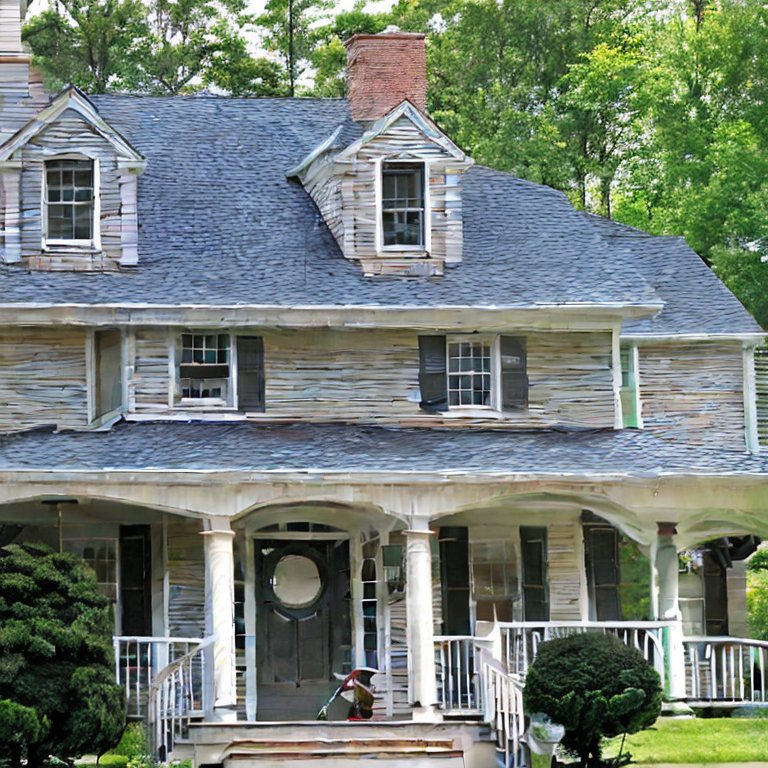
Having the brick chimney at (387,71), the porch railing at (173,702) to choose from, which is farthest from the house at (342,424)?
the brick chimney at (387,71)

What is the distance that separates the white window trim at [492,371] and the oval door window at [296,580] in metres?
3.26

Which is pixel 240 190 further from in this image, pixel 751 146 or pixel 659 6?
pixel 659 6

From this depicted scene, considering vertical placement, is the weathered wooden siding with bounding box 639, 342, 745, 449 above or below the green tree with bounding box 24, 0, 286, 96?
below

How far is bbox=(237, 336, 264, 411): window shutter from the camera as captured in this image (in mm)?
33438

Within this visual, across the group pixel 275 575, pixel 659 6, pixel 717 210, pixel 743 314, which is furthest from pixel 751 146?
pixel 275 575

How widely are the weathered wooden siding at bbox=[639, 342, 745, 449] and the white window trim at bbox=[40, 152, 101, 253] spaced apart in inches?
362

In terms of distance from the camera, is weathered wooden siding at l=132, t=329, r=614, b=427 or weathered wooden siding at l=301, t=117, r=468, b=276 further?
weathered wooden siding at l=301, t=117, r=468, b=276

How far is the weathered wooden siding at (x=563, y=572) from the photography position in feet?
113

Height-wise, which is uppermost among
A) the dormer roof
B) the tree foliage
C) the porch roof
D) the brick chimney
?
the tree foliage

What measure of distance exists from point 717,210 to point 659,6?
10.2m

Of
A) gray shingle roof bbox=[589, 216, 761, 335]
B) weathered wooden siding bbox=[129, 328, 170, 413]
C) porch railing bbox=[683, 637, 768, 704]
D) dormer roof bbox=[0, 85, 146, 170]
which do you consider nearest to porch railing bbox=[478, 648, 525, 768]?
porch railing bbox=[683, 637, 768, 704]

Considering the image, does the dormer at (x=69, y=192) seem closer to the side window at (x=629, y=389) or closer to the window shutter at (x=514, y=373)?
the window shutter at (x=514, y=373)

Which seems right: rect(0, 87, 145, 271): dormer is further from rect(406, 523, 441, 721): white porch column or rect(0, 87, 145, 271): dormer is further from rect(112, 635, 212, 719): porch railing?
rect(406, 523, 441, 721): white porch column

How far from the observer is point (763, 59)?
5250 cm
